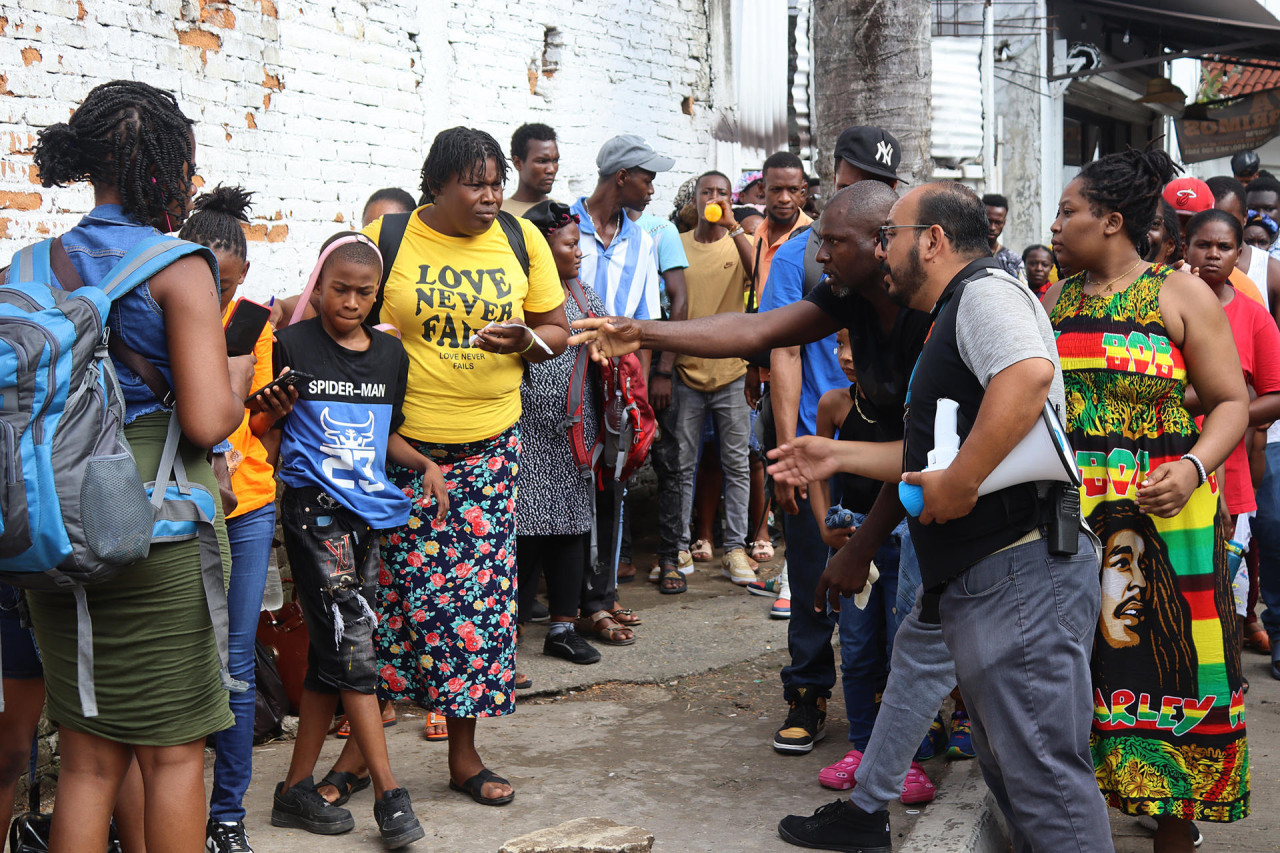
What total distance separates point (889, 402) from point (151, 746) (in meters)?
2.28

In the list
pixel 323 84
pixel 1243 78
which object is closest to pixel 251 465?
pixel 323 84

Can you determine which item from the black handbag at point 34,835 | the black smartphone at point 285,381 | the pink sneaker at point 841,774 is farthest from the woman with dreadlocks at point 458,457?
the pink sneaker at point 841,774

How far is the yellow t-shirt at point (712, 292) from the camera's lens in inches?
286

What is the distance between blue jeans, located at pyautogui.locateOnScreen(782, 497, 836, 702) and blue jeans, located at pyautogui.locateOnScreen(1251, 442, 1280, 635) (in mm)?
2644

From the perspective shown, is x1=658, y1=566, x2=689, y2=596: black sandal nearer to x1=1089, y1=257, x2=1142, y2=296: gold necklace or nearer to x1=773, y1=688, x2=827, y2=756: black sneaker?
x1=773, y1=688, x2=827, y2=756: black sneaker

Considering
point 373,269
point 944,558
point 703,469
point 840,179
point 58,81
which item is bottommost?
point 703,469

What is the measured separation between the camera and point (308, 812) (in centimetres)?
379

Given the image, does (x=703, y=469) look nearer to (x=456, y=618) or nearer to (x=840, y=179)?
(x=840, y=179)

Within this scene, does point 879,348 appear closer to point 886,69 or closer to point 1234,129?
point 886,69

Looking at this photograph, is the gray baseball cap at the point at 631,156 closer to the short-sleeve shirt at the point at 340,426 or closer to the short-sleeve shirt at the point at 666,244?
the short-sleeve shirt at the point at 666,244

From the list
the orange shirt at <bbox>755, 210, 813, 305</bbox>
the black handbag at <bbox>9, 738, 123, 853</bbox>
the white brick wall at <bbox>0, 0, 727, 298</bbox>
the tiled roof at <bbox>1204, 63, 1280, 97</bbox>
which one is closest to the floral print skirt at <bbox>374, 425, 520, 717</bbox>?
the black handbag at <bbox>9, 738, 123, 853</bbox>

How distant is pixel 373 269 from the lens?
3766 millimetres

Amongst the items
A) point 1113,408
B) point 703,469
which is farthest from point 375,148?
point 1113,408

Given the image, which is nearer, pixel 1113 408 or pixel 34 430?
pixel 34 430
